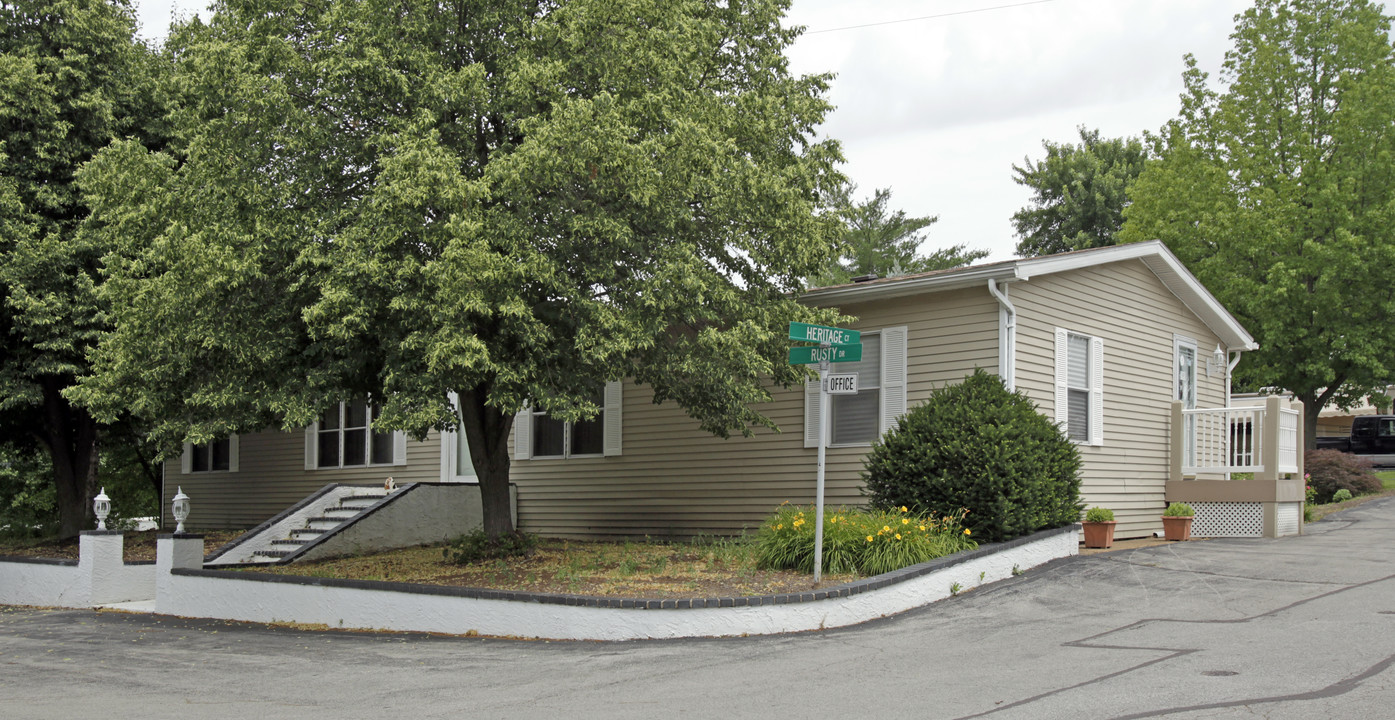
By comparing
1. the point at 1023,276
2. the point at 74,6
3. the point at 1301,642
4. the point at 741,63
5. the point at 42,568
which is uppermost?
the point at 74,6

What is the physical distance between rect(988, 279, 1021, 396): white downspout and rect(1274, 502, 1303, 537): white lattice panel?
4.59 meters

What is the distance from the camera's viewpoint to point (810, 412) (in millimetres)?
15000

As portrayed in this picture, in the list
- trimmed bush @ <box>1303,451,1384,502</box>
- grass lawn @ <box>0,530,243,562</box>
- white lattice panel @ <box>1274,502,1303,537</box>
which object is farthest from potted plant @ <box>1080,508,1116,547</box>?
grass lawn @ <box>0,530,243,562</box>

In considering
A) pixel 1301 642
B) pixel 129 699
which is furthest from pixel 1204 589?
pixel 129 699

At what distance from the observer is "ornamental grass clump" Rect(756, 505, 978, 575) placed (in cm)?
1092

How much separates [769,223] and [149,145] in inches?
501

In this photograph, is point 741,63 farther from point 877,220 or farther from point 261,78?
point 877,220

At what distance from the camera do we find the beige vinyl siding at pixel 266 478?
1962cm

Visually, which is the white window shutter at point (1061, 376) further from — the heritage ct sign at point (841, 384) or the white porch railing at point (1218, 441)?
the heritage ct sign at point (841, 384)

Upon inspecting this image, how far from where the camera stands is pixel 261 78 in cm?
1147

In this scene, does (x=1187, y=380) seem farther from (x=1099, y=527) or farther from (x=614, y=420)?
(x=614, y=420)

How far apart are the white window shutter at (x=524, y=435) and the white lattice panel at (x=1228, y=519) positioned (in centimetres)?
1021

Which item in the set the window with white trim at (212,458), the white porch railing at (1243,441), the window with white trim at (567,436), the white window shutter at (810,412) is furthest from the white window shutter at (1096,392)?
the window with white trim at (212,458)

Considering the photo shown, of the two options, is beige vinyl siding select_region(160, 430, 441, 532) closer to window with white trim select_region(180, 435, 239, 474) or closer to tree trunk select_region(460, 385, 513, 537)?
window with white trim select_region(180, 435, 239, 474)
